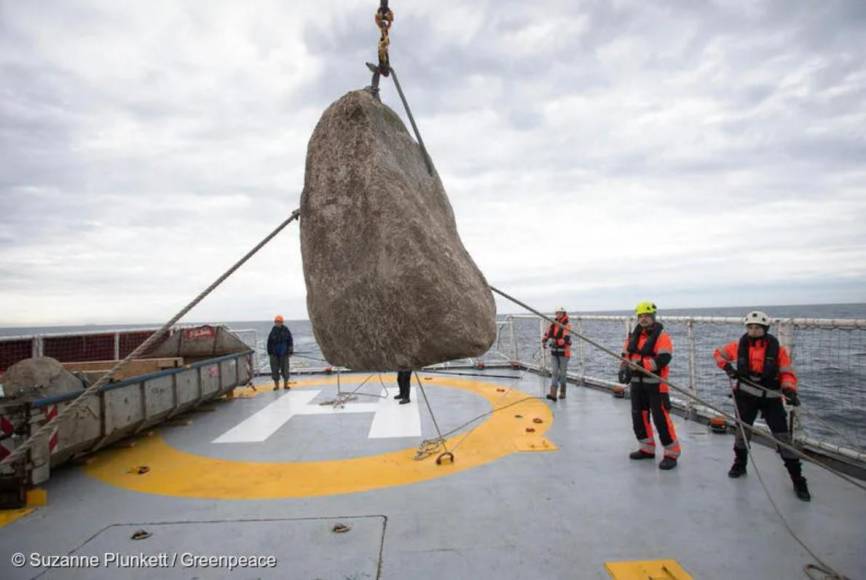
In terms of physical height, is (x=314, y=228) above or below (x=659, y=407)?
above

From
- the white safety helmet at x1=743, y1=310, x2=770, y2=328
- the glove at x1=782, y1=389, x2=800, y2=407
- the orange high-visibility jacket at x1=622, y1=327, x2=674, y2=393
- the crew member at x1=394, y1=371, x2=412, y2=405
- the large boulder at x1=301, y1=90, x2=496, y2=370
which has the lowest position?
the crew member at x1=394, y1=371, x2=412, y2=405

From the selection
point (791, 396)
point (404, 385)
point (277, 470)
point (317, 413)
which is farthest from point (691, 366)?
point (317, 413)

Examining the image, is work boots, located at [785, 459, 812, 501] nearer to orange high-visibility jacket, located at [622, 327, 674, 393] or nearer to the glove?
the glove

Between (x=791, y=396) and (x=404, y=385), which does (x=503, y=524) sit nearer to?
(x=791, y=396)

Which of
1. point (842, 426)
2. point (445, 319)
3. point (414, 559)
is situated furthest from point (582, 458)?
point (842, 426)

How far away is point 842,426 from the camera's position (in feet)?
43.0

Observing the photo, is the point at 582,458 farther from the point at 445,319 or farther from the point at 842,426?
the point at 842,426

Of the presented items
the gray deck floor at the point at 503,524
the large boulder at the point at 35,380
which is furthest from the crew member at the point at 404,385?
→ the large boulder at the point at 35,380

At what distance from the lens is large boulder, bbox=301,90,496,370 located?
2523 millimetres

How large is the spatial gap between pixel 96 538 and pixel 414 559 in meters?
2.75

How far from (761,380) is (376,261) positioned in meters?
4.43

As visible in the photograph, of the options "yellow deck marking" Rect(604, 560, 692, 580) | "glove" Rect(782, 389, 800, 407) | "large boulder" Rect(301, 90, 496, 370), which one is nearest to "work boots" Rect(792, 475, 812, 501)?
"glove" Rect(782, 389, 800, 407)

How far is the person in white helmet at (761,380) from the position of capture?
4742 mm

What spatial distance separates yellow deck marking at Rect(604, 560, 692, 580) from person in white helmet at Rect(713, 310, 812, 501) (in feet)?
6.72
